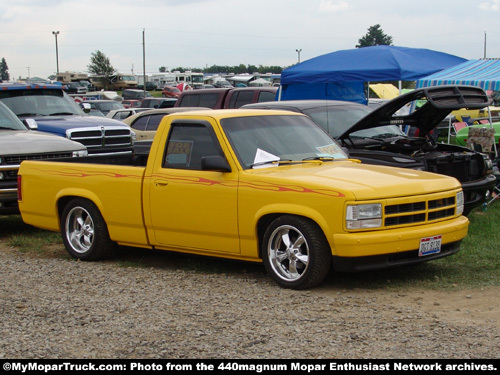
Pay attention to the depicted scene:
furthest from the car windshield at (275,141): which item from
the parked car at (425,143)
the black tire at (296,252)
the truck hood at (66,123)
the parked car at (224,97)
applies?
the parked car at (224,97)

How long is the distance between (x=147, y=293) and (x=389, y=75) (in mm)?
10638

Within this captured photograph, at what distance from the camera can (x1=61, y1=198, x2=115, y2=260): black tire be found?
820 centimetres

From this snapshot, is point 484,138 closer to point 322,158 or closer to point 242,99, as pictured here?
point 322,158

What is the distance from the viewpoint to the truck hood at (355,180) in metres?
6.30

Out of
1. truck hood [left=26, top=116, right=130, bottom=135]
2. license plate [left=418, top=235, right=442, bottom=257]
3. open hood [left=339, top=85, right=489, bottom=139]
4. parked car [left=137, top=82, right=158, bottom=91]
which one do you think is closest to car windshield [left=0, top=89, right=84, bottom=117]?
truck hood [left=26, top=116, right=130, bottom=135]

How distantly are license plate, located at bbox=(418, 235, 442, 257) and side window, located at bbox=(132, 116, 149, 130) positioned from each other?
39.4 ft

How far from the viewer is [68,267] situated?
796 cm

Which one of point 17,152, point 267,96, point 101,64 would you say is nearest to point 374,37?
point 101,64

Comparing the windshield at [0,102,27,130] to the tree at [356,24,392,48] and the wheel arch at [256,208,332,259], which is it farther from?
the tree at [356,24,392,48]

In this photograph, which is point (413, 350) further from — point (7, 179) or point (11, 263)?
point (7, 179)

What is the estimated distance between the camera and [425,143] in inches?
404

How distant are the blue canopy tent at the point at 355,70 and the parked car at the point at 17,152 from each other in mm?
7503

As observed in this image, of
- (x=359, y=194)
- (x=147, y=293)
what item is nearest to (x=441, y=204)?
(x=359, y=194)

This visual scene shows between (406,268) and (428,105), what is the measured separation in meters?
2.98
